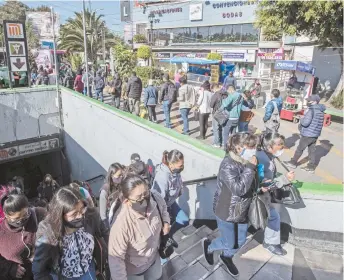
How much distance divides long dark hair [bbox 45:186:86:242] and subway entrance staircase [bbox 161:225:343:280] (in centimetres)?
163

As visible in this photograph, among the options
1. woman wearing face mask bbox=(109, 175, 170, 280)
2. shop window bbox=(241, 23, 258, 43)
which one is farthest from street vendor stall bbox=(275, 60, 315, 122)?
shop window bbox=(241, 23, 258, 43)

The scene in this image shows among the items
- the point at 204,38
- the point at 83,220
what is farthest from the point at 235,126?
the point at 204,38

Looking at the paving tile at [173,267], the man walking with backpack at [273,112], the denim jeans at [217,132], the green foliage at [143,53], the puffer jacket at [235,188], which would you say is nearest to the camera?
the puffer jacket at [235,188]

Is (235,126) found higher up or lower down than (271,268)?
higher up

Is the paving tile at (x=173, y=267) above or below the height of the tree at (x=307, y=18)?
below

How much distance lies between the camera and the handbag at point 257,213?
9.62 feet

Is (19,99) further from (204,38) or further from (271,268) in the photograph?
(204,38)

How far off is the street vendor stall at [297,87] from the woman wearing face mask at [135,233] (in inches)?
382

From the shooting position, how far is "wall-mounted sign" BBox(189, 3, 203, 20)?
33844 mm

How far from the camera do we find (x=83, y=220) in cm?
237

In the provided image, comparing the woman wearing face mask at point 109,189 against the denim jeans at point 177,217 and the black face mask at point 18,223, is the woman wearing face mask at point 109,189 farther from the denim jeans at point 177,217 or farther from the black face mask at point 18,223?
the black face mask at point 18,223

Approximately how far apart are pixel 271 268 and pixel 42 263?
2.47 metres

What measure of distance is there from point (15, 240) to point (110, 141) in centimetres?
601

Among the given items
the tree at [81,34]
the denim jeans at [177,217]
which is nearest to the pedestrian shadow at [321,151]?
the denim jeans at [177,217]
